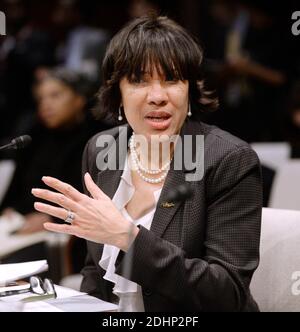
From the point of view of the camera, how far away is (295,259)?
2.25 meters

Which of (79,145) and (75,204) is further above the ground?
(75,204)

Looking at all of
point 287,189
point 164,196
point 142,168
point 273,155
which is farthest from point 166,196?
point 273,155

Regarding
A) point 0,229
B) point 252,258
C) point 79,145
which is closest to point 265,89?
point 79,145

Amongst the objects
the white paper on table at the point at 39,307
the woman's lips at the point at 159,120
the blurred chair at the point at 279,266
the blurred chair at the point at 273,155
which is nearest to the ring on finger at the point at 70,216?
the white paper on table at the point at 39,307

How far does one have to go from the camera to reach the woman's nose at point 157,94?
2.12 m

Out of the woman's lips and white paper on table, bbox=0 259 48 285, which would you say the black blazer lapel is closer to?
the woman's lips

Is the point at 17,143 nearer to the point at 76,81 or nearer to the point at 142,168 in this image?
the point at 142,168

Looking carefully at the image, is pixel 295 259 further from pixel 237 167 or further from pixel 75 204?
pixel 75 204

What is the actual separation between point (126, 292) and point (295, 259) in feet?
1.82

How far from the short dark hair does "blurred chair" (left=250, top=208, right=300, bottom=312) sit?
505 mm

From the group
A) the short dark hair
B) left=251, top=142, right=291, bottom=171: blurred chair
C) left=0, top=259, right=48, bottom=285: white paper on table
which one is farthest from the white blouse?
left=251, top=142, right=291, bottom=171: blurred chair

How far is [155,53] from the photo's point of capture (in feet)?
6.92

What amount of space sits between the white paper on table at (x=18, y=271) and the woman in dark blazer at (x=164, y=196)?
8.0 inches

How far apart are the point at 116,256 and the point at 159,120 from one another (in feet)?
1.41
